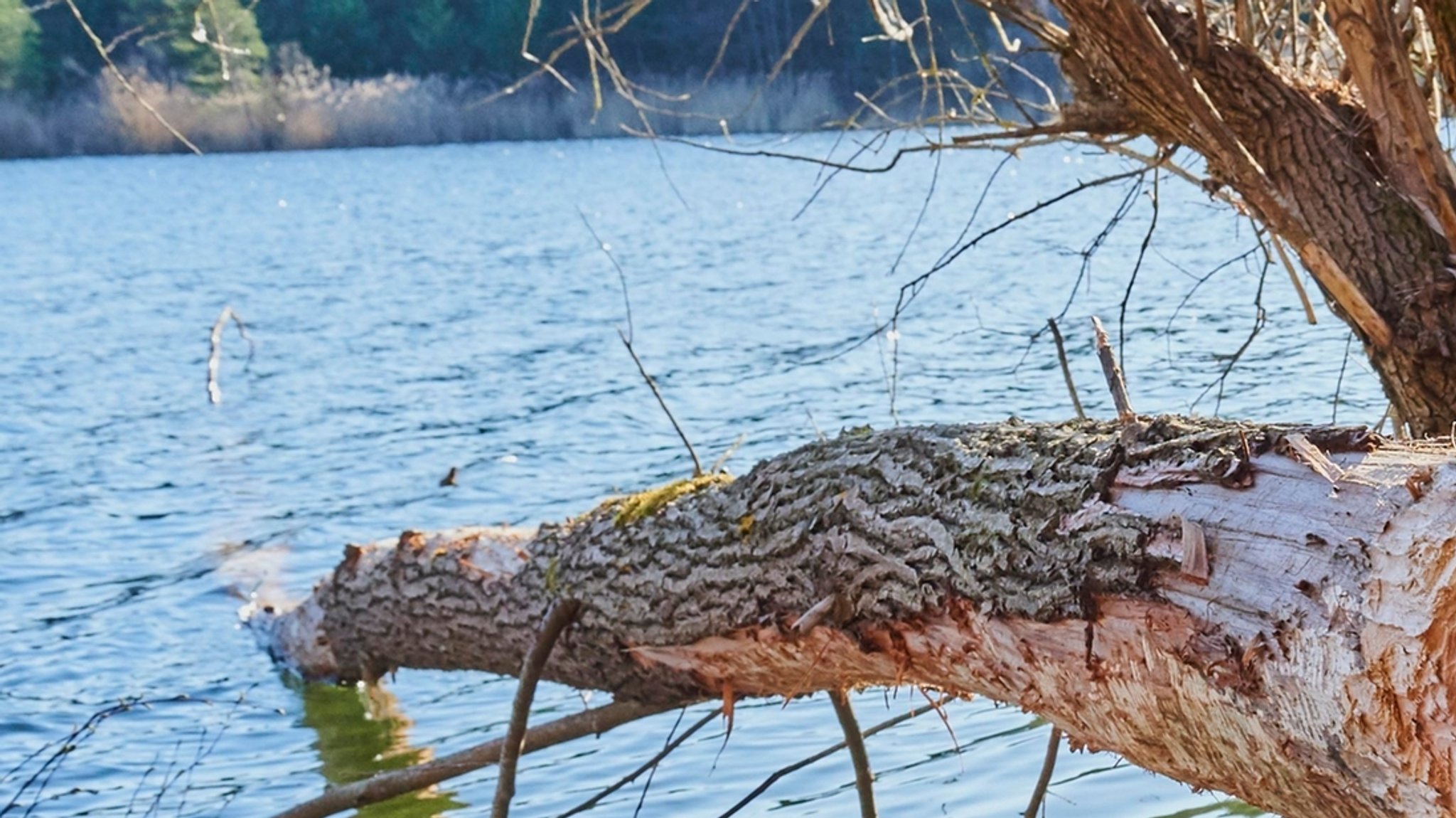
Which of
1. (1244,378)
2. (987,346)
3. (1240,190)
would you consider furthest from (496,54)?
(1240,190)

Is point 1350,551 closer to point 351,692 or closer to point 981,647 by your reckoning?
point 981,647

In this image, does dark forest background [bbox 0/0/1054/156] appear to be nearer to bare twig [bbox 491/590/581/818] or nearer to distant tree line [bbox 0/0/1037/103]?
distant tree line [bbox 0/0/1037/103]

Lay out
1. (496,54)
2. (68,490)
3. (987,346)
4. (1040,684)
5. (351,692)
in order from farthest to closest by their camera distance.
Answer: (496,54) < (987,346) < (68,490) < (351,692) < (1040,684)

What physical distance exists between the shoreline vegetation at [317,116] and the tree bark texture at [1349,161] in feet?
89.6

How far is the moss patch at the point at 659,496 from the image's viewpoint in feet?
8.89

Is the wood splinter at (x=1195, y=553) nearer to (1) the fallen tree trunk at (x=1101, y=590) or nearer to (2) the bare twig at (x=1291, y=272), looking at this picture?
(1) the fallen tree trunk at (x=1101, y=590)

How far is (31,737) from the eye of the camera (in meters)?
5.01

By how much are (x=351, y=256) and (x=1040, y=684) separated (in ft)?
58.5

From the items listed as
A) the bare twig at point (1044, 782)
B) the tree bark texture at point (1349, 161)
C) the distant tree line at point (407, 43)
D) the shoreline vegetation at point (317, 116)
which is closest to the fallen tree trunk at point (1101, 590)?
the bare twig at point (1044, 782)

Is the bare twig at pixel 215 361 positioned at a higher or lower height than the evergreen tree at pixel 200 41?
lower

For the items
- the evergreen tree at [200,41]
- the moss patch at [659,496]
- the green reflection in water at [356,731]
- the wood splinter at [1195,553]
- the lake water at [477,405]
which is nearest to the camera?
the wood splinter at [1195,553]

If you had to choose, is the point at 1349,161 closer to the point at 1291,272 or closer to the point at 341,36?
the point at 1291,272

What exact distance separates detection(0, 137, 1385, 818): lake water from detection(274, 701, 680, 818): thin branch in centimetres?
68

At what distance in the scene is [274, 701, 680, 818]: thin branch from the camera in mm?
2770
